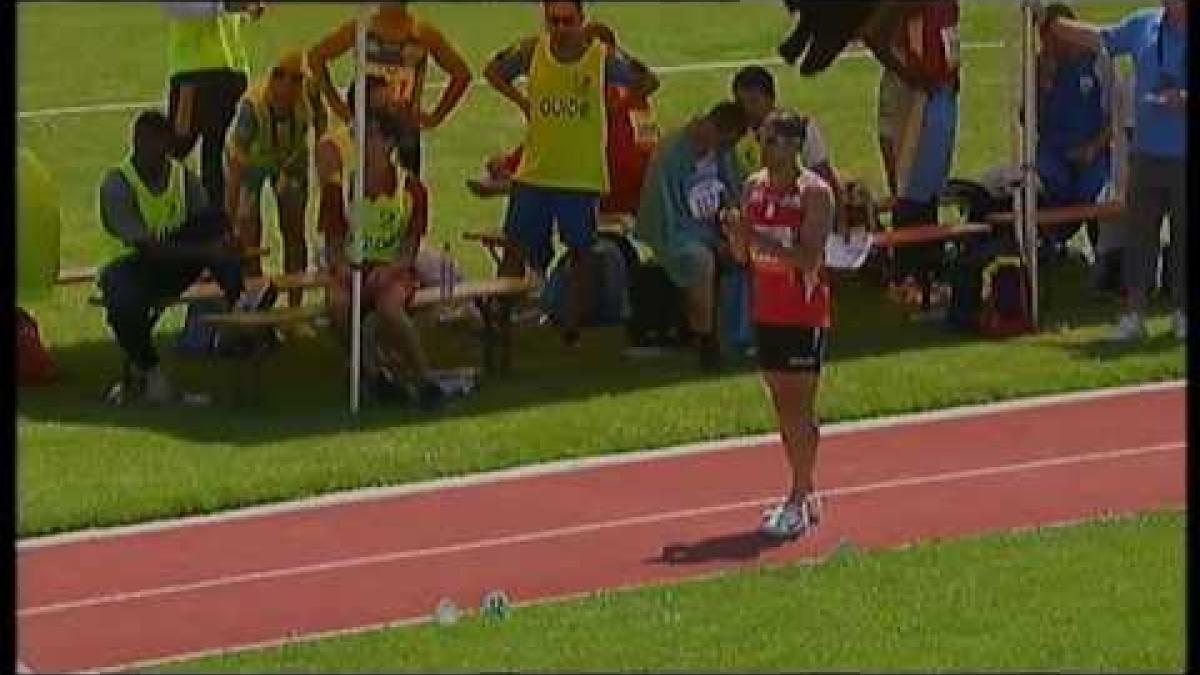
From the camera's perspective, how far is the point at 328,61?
16375 mm

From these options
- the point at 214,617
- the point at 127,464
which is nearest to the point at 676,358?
the point at 127,464

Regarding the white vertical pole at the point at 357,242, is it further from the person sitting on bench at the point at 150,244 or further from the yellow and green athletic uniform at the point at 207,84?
the yellow and green athletic uniform at the point at 207,84

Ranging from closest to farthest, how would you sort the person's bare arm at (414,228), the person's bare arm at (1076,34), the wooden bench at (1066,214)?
the person's bare arm at (414,228), the wooden bench at (1066,214), the person's bare arm at (1076,34)

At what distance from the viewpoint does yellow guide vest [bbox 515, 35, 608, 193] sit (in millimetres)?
16016

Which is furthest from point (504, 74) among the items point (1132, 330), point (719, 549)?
point (719, 549)

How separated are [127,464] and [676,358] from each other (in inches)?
137

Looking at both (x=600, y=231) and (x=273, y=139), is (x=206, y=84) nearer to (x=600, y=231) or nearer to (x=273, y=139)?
(x=273, y=139)

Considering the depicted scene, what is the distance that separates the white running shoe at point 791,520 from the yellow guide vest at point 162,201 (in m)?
3.77

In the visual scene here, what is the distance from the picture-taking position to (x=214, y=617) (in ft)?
37.7

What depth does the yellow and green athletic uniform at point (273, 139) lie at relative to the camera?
640 inches

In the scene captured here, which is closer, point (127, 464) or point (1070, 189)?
point (127, 464)

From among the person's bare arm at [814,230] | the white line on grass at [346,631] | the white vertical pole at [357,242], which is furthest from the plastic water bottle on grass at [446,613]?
the white vertical pole at [357,242]

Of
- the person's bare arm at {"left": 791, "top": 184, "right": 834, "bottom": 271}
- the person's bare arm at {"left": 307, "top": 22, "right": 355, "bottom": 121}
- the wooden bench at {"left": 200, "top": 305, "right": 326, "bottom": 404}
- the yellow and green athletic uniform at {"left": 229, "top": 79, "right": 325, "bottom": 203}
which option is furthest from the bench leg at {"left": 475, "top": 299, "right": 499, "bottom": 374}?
the person's bare arm at {"left": 791, "top": 184, "right": 834, "bottom": 271}
